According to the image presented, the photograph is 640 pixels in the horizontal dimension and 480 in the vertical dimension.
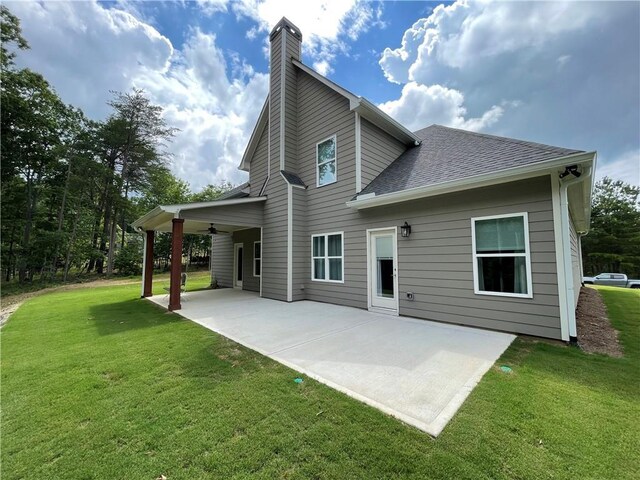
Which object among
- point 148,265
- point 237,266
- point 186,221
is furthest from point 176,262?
point 237,266

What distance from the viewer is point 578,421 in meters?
2.27

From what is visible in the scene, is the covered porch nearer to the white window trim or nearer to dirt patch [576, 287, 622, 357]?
the white window trim

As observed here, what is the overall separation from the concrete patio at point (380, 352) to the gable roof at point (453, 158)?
305cm

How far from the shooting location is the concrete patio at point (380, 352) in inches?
105

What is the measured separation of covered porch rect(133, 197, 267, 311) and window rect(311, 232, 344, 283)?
2379 mm

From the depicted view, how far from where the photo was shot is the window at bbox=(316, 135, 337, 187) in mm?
8055

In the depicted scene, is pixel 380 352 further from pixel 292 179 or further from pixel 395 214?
pixel 292 179

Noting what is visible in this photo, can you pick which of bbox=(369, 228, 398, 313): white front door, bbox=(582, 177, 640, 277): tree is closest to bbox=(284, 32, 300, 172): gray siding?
bbox=(369, 228, 398, 313): white front door

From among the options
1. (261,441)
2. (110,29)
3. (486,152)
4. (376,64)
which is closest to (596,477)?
(261,441)

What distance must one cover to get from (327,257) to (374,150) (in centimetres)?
351

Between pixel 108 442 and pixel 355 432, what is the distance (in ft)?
6.60

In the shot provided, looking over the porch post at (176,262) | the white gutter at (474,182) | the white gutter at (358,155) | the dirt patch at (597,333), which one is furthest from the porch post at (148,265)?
the dirt patch at (597,333)

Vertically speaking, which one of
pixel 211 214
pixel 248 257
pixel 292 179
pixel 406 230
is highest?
pixel 292 179

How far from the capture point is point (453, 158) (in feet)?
21.0
